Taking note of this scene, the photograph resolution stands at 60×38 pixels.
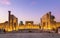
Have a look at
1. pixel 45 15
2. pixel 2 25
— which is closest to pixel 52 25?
pixel 45 15

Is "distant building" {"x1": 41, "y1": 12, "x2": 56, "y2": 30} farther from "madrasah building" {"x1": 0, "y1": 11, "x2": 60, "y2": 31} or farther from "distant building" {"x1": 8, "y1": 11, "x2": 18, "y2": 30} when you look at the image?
"distant building" {"x1": 8, "y1": 11, "x2": 18, "y2": 30}

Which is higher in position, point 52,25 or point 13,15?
point 13,15

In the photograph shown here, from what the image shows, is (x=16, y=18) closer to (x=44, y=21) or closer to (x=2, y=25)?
(x=2, y=25)

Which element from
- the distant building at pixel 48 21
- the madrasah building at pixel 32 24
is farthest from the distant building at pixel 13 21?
the distant building at pixel 48 21

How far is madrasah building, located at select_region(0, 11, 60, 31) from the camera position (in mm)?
39375

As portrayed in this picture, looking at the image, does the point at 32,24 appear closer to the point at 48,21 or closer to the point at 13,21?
the point at 48,21

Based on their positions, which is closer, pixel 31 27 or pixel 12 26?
pixel 12 26

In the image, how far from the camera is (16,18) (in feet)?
137

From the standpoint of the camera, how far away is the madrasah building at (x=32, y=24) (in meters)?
39.4

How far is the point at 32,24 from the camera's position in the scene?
4359 cm

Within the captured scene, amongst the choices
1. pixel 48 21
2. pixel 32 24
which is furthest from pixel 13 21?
pixel 48 21

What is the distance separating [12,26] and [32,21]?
303 inches

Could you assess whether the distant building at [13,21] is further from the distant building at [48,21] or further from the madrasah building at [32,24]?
the distant building at [48,21]

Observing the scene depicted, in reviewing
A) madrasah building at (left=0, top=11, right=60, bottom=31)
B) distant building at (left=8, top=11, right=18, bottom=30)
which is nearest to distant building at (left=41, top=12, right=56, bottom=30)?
madrasah building at (left=0, top=11, right=60, bottom=31)
